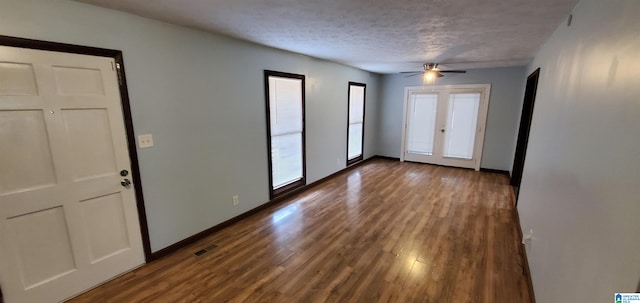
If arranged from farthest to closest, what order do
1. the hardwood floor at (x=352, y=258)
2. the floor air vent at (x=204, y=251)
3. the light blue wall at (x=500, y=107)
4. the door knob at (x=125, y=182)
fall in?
the light blue wall at (x=500, y=107), the floor air vent at (x=204, y=251), the door knob at (x=125, y=182), the hardwood floor at (x=352, y=258)

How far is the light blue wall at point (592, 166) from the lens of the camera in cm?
97

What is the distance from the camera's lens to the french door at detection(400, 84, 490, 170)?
578 cm

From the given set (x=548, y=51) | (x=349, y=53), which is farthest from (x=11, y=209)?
(x=548, y=51)

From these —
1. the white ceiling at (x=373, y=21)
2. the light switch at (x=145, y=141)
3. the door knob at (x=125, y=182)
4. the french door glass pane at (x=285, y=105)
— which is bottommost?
the door knob at (x=125, y=182)

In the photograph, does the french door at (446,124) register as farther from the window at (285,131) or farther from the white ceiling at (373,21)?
the window at (285,131)

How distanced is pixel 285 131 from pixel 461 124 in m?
4.39

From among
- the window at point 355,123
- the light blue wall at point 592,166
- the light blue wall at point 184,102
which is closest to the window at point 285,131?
the light blue wall at point 184,102

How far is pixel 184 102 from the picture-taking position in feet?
8.57

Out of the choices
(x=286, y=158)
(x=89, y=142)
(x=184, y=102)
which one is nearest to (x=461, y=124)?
(x=286, y=158)

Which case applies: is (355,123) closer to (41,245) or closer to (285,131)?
(285,131)

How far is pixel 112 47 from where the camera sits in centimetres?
209

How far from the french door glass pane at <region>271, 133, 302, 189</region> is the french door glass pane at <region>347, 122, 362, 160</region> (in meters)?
1.97

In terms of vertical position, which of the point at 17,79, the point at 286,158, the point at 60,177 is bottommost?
the point at 286,158

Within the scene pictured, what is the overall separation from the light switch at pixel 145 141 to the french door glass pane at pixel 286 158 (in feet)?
5.39
